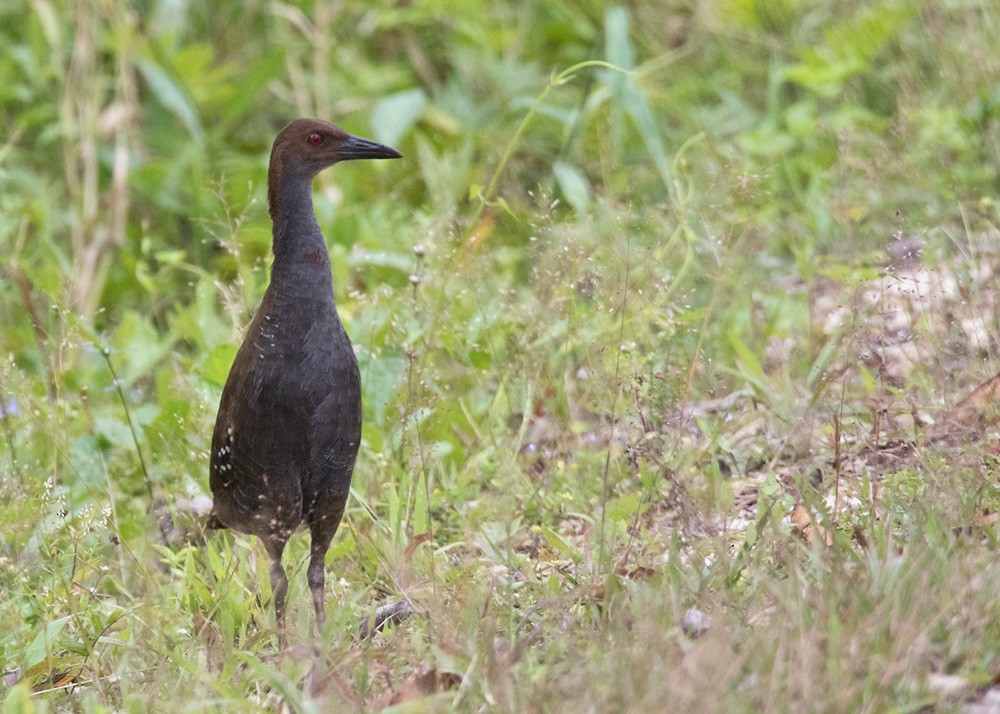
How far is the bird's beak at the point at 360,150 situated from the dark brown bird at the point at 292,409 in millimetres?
111

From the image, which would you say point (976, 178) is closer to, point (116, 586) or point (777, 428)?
point (777, 428)

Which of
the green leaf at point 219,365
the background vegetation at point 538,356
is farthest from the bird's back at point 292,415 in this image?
the green leaf at point 219,365

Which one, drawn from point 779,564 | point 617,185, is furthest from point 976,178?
point 779,564

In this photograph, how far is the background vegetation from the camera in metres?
2.97

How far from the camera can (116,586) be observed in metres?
3.99

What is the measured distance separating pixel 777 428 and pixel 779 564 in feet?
3.93

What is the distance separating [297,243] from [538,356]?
116cm

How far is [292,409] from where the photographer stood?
12.1 feet

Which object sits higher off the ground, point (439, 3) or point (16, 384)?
point (439, 3)

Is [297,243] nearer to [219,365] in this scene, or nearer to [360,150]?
[360,150]

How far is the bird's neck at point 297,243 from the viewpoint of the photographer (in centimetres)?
375

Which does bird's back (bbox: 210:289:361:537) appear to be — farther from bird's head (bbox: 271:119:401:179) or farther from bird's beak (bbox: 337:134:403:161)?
bird's beak (bbox: 337:134:403:161)

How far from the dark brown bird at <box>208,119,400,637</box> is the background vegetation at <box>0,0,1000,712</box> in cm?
21

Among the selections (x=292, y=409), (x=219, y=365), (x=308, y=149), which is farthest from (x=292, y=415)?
(x=219, y=365)
